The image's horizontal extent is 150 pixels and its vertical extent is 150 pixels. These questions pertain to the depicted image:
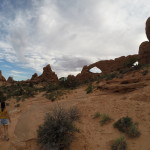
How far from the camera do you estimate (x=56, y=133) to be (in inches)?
233

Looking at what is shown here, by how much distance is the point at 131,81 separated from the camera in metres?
12.6

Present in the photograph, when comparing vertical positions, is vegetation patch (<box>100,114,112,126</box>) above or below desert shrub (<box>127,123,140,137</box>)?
above

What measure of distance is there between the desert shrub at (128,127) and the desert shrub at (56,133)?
1799 millimetres

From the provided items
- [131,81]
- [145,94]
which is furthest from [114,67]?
[145,94]

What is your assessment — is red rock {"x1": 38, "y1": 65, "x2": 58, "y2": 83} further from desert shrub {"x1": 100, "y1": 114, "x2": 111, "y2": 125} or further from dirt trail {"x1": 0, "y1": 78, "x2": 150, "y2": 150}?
desert shrub {"x1": 100, "y1": 114, "x2": 111, "y2": 125}

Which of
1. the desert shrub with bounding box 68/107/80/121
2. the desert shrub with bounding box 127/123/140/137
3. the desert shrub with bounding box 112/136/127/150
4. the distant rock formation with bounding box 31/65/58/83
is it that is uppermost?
the distant rock formation with bounding box 31/65/58/83

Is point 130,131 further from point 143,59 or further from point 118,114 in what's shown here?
point 143,59

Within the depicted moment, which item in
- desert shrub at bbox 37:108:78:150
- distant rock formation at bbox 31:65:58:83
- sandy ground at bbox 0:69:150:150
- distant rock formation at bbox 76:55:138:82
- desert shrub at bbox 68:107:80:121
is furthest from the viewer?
distant rock formation at bbox 31:65:58:83

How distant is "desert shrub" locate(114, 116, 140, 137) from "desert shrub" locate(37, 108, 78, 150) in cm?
180

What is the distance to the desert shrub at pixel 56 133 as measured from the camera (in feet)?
18.7

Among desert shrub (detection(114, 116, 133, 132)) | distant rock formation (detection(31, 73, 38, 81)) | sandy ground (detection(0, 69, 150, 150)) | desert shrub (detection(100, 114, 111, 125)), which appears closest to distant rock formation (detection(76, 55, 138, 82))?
distant rock formation (detection(31, 73, 38, 81))

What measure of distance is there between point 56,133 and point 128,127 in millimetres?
2709

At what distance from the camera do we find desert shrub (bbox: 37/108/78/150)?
5.70 meters

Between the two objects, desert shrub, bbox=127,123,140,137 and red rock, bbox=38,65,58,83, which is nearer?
desert shrub, bbox=127,123,140,137
